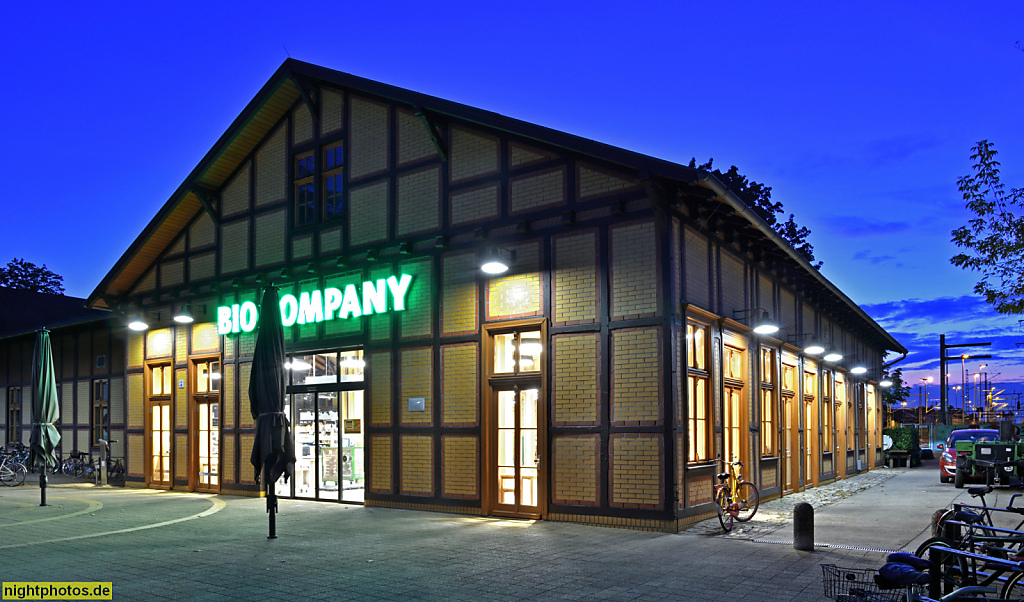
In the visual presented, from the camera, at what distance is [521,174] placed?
526 inches

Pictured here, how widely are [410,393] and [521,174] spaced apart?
428 centimetres

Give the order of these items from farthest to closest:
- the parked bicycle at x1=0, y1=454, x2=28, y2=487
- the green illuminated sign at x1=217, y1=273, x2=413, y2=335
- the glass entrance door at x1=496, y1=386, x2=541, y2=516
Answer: the parked bicycle at x1=0, y1=454, x2=28, y2=487 < the green illuminated sign at x1=217, y1=273, x2=413, y2=335 < the glass entrance door at x1=496, y1=386, x2=541, y2=516

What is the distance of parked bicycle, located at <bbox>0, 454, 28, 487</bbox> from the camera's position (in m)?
22.3

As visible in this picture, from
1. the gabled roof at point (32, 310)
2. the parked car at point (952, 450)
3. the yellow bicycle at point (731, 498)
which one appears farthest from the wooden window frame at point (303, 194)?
the gabled roof at point (32, 310)

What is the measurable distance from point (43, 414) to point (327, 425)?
5658mm

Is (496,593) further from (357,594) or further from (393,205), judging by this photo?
(393,205)

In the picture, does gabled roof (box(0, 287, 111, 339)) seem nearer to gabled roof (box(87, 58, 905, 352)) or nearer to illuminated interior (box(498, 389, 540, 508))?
gabled roof (box(87, 58, 905, 352))

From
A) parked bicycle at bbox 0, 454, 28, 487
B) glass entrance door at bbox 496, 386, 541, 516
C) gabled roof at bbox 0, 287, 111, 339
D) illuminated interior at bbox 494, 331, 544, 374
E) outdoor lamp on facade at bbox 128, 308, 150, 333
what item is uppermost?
gabled roof at bbox 0, 287, 111, 339

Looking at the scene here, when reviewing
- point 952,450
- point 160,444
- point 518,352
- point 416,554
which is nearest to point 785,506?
point 518,352

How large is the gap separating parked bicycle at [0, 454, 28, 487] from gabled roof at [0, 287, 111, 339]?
12.6m

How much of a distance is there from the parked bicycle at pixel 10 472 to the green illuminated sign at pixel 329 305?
926 cm

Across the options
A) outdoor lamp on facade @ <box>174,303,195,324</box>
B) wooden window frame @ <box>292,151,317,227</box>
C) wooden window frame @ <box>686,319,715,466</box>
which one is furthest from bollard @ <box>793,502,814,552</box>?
outdoor lamp on facade @ <box>174,303,195,324</box>

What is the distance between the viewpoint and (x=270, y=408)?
1165cm

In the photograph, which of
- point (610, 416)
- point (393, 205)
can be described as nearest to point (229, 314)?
point (393, 205)
